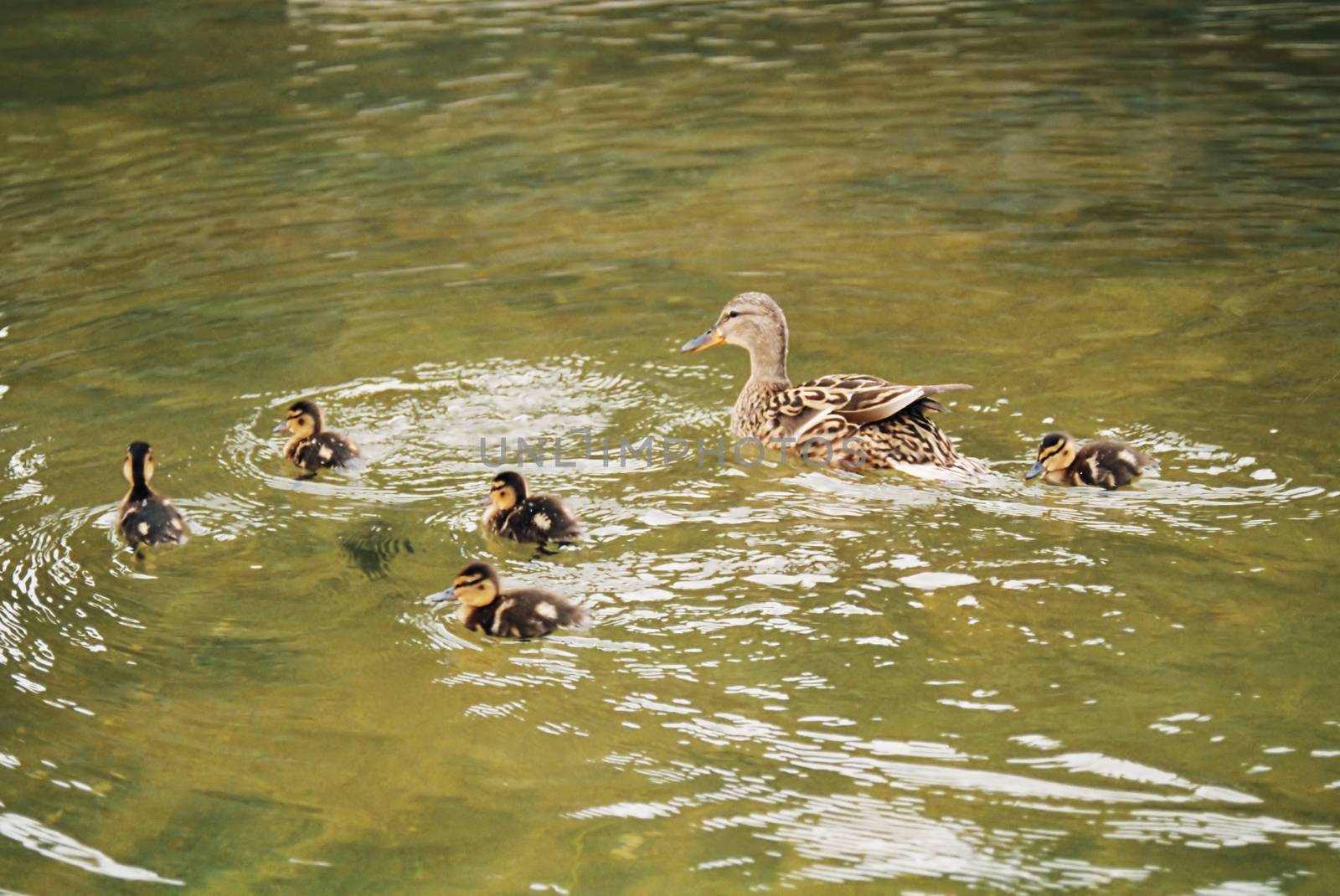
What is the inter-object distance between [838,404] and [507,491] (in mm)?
1277

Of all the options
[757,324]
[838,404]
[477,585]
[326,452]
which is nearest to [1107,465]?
[838,404]

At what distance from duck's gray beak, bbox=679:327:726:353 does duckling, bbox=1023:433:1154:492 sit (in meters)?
1.53

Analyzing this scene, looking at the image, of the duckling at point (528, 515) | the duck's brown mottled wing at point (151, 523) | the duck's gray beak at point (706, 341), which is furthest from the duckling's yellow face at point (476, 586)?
the duck's gray beak at point (706, 341)

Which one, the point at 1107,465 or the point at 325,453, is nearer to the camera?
the point at 1107,465

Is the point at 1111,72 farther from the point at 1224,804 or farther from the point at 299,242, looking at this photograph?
the point at 1224,804

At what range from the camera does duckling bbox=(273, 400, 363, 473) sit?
18.8ft

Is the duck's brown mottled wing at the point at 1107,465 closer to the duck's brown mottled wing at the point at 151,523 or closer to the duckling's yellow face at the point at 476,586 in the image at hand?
the duckling's yellow face at the point at 476,586

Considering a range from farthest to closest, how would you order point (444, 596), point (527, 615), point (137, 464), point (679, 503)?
point (679, 503)
point (137, 464)
point (444, 596)
point (527, 615)

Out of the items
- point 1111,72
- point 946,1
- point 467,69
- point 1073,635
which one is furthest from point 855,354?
point 946,1

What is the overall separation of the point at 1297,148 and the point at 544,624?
21.3ft

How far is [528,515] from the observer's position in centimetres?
508

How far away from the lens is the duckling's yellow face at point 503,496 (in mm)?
5113

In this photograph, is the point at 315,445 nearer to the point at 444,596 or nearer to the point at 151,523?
the point at 151,523

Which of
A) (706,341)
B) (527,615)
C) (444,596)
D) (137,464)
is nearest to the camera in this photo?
(527,615)
